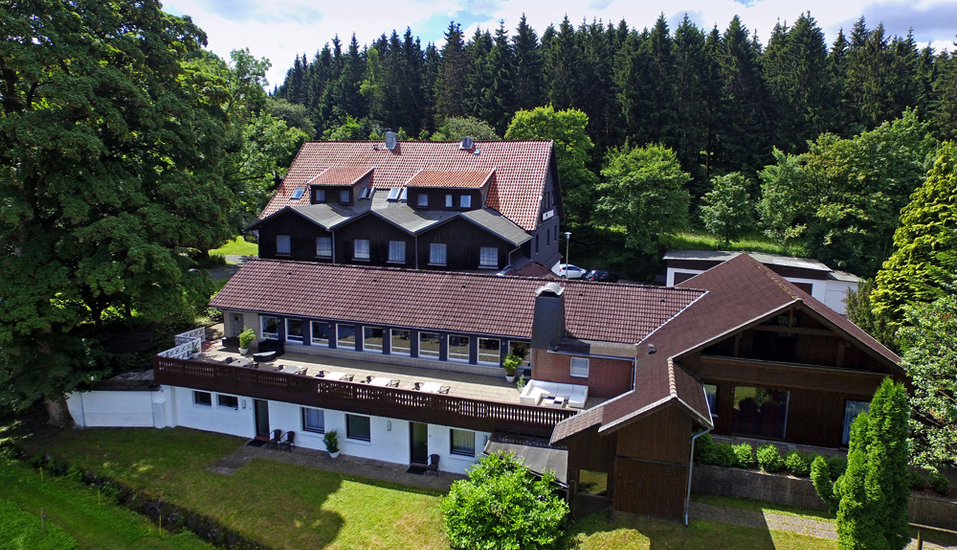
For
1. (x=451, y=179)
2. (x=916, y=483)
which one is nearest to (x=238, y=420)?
(x=451, y=179)

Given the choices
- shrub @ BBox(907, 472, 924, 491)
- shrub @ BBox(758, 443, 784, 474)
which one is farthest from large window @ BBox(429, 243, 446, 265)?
shrub @ BBox(907, 472, 924, 491)

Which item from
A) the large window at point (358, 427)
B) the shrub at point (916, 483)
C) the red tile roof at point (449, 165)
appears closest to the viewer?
the shrub at point (916, 483)

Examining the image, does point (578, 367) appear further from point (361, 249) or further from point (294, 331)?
point (361, 249)

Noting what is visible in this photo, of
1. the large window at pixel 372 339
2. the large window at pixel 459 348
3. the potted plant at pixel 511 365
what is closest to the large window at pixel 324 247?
the large window at pixel 372 339

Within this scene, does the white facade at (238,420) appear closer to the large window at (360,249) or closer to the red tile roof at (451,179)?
the large window at (360,249)

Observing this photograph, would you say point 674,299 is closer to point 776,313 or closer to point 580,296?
point 580,296

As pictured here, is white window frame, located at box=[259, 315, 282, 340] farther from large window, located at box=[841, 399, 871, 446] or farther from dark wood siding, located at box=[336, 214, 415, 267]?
large window, located at box=[841, 399, 871, 446]

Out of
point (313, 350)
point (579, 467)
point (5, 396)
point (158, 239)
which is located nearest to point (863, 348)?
point (579, 467)
